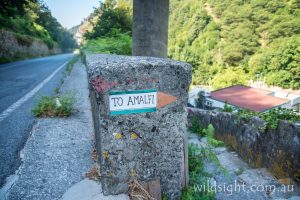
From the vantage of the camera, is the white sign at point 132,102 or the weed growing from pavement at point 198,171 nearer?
the white sign at point 132,102

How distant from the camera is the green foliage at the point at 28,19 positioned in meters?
17.8

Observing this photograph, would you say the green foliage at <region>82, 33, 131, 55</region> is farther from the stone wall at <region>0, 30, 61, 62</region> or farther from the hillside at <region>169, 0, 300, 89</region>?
the hillside at <region>169, 0, 300, 89</region>

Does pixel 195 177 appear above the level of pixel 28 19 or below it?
below

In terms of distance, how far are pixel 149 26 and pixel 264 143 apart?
465cm

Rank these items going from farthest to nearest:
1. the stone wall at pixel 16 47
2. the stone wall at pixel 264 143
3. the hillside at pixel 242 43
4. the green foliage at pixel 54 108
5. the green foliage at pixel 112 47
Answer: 1. the hillside at pixel 242 43
2. the stone wall at pixel 16 47
3. the green foliage at pixel 112 47
4. the green foliage at pixel 54 108
5. the stone wall at pixel 264 143

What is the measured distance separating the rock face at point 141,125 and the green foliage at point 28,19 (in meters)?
19.6

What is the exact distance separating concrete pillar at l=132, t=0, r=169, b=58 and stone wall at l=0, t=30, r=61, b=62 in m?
17.4

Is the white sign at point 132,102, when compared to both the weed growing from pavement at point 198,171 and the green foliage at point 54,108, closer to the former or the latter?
the weed growing from pavement at point 198,171

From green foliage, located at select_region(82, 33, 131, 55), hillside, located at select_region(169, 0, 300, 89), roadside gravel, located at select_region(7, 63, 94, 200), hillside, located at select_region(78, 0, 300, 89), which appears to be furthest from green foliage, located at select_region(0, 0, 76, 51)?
hillside, located at select_region(169, 0, 300, 89)

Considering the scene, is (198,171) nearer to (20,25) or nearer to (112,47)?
(112,47)

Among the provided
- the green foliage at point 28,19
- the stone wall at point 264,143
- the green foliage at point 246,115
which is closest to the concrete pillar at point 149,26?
the stone wall at point 264,143

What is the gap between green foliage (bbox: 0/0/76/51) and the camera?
17.8 meters

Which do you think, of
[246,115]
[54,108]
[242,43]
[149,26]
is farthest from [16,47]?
[242,43]

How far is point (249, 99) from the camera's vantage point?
2175cm
